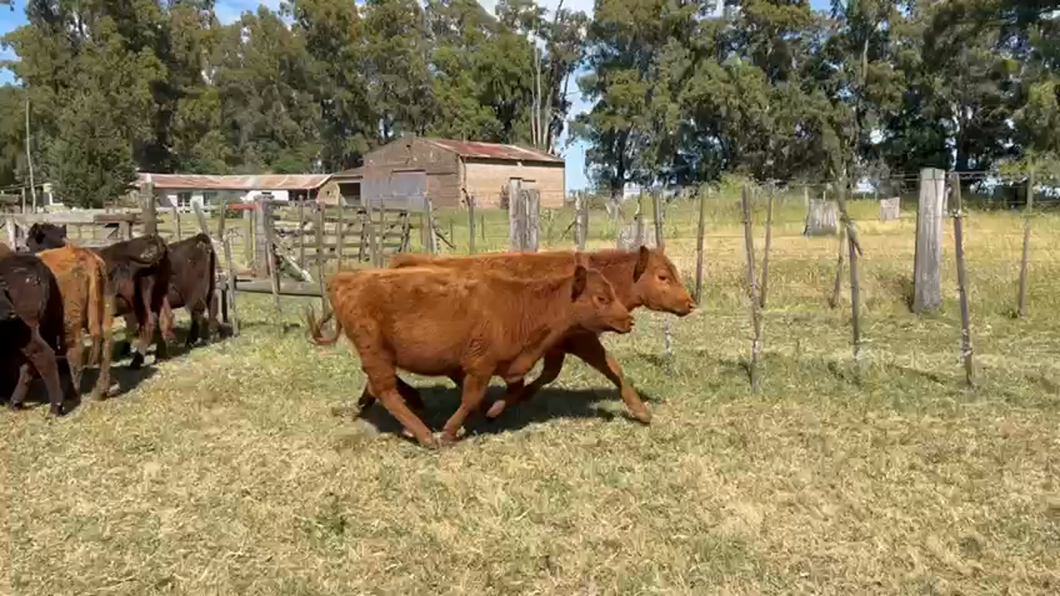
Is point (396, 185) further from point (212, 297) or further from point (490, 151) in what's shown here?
point (212, 297)

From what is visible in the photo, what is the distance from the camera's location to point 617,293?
24.6 feet

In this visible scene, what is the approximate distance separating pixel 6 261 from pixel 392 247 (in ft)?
49.9

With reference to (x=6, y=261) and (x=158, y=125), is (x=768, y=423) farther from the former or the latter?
(x=158, y=125)

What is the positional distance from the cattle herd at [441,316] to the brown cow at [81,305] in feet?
0.04

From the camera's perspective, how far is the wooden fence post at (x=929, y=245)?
12.1 m

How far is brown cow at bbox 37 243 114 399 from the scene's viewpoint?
817 centimetres

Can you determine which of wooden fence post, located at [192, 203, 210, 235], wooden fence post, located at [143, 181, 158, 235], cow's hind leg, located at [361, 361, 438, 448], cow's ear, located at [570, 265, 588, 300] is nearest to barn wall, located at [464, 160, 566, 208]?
wooden fence post, located at [192, 203, 210, 235]

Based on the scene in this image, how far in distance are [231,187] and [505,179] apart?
Answer: 22277 millimetres

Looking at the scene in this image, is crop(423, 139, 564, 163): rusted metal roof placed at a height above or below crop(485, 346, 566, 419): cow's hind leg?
above

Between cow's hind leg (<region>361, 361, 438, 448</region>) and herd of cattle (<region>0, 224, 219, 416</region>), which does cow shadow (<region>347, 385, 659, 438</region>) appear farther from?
herd of cattle (<region>0, 224, 219, 416</region>)

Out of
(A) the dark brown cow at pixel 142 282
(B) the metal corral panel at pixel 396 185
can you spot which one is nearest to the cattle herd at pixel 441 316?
(A) the dark brown cow at pixel 142 282

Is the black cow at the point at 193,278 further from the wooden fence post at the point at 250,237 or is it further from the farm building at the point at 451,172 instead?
the farm building at the point at 451,172

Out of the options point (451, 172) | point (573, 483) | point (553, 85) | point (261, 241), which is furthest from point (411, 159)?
point (573, 483)

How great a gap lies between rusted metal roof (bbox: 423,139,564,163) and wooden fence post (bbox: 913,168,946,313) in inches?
1484
